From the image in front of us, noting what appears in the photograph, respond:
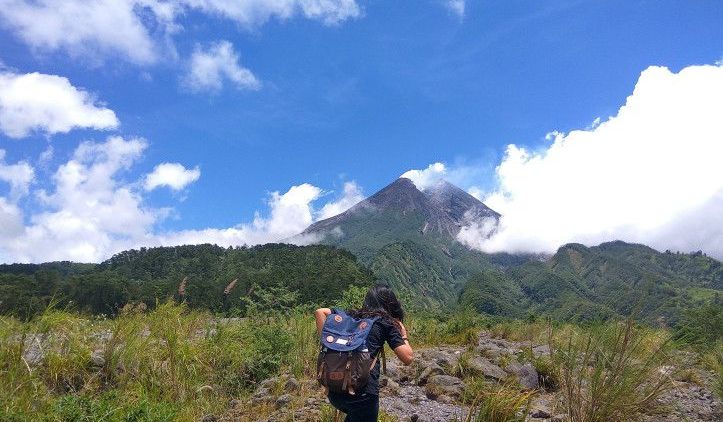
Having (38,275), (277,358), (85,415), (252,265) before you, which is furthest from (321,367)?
(252,265)

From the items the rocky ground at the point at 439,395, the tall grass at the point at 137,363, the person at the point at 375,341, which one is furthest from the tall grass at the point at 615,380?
the tall grass at the point at 137,363

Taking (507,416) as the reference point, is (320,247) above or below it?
above

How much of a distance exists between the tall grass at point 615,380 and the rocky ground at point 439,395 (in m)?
0.38

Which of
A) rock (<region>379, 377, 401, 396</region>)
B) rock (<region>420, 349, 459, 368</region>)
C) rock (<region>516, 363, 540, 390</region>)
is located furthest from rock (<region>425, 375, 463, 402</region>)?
rock (<region>516, 363, 540, 390</region>)

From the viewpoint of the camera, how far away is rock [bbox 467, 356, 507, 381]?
23.8 ft

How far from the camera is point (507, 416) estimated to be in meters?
4.64

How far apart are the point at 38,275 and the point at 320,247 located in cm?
6222

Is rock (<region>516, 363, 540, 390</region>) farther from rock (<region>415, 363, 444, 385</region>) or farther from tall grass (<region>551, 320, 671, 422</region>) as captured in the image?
tall grass (<region>551, 320, 671, 422</region>)

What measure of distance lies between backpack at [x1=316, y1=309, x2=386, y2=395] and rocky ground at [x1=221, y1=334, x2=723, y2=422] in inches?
60.4

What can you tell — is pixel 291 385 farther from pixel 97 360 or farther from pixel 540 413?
pixel 540 413

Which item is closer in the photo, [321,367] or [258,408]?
[321,367]

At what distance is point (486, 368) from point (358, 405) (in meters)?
4.28

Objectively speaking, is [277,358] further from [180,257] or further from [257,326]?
[180,257]

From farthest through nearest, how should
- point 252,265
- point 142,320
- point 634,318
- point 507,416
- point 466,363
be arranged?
point 252,265, point 466,363, point 142,320, point 507,416, point 634,318
